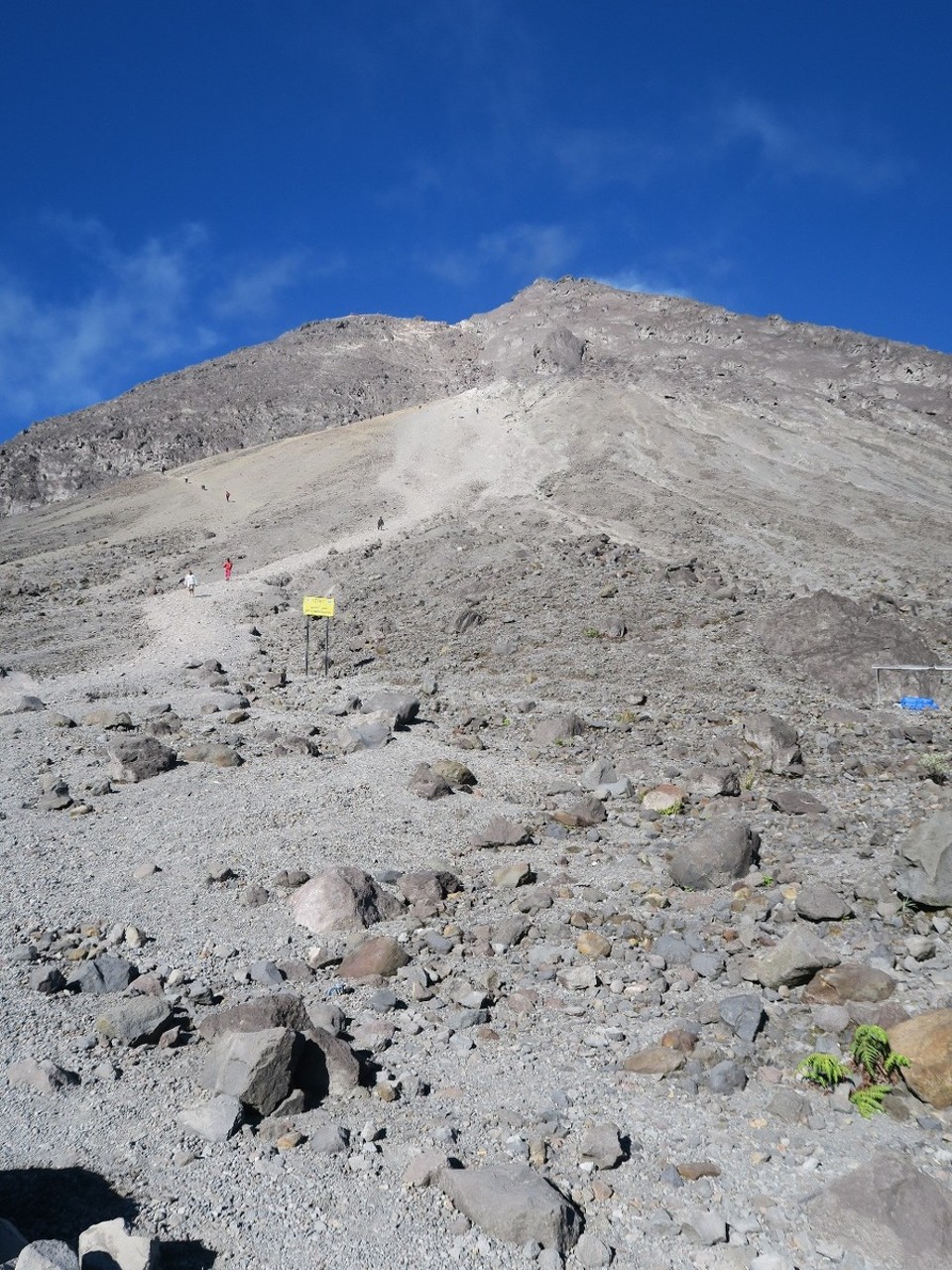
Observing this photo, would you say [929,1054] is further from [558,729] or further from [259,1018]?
[558,729]

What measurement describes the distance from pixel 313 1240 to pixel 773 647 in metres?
17.2

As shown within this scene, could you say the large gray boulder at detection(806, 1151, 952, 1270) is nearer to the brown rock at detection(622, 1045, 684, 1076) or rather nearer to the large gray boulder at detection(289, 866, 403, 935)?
the brown rock at detection(622, 1045, 684, 1076)

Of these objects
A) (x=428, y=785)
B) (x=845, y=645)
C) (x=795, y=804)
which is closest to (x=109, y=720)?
(x=428, y=785)

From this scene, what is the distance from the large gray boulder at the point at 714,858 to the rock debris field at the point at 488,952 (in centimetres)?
3

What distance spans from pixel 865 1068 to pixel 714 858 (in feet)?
11.3

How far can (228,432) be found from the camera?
64.5m

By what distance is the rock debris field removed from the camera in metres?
4.49

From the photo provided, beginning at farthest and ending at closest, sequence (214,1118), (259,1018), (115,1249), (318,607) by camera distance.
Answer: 1. (318,607)
2. (259,1018)
3. (214,1118)
4. (115,1249)

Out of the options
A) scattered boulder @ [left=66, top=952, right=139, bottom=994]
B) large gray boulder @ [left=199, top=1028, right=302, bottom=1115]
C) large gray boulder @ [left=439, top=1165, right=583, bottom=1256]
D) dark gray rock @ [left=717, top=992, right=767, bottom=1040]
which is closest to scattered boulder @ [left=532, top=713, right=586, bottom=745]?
dark gray rock @ [left=717, top=992, right=767, bottom=1040]

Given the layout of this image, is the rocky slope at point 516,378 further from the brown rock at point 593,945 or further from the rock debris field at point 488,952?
the brown rock at point 593,945

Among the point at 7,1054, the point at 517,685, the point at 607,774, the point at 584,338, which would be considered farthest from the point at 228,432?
the point at 7,1054

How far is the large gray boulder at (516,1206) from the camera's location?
4.29 m

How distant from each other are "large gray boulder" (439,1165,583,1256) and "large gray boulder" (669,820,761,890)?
4.62 m

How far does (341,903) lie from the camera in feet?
27.1
